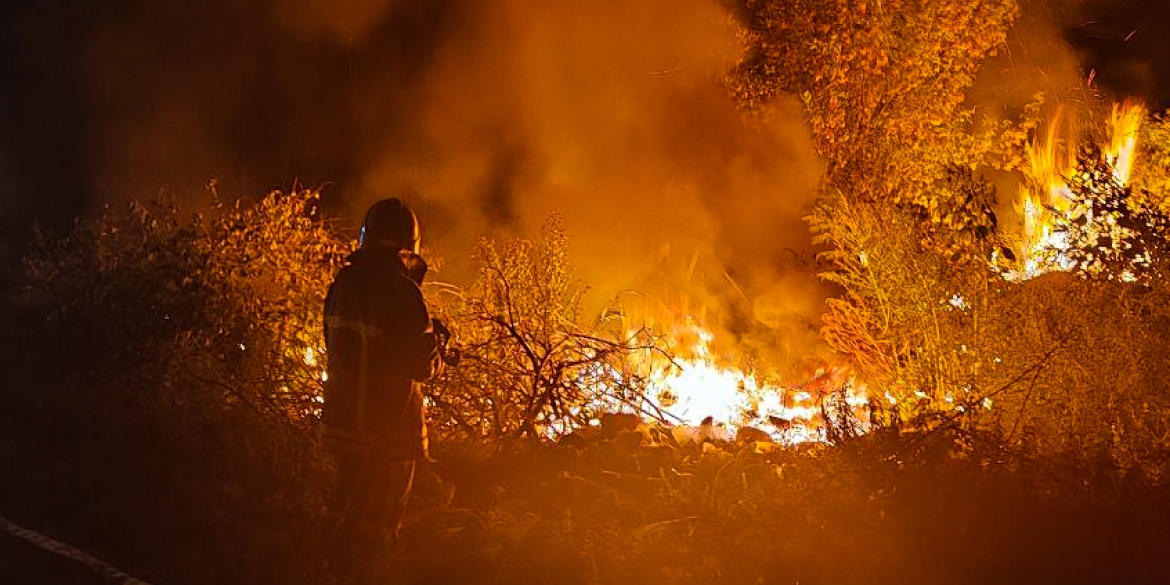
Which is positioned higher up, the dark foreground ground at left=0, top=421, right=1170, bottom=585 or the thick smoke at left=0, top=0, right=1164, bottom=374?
the thick smoke at left=0, top=0, right=1164, bottom=374

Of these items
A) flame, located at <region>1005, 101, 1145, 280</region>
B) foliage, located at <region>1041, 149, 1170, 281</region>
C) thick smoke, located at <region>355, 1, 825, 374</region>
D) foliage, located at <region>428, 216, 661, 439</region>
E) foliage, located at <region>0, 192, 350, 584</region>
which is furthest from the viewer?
thick smoke, located at <region>355, 1, 825, 374</region>

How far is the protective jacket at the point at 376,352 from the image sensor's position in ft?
16.9

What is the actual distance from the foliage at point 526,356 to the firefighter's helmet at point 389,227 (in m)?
2.50

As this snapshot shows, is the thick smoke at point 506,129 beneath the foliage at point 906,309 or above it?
above

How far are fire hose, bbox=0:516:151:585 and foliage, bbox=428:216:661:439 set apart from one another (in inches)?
105

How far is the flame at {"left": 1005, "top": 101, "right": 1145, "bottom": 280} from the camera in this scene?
30.3 ft

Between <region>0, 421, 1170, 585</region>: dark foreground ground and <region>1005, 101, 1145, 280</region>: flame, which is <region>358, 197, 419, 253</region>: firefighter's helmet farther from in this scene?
<region>1005, 101, 1145, 280</region>: flame

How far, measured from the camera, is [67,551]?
5.55 metres

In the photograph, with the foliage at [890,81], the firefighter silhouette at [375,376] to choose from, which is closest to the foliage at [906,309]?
the foliage at [890,81]

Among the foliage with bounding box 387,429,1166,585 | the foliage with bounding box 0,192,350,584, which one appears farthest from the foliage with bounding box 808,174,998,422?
the foliage with bounding box 0,192,350,584

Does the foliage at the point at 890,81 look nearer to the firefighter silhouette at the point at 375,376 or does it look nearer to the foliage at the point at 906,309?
the foliage at the point at 906,309

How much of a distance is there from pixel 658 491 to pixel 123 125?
1060 cm

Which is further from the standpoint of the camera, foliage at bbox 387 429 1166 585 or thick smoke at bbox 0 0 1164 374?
thick smoke at bbox 0 0 1164 374

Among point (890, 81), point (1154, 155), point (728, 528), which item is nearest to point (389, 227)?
point (728, 528)
